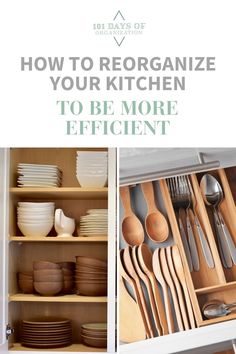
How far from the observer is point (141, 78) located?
8.17ft

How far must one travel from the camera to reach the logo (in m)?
2.49

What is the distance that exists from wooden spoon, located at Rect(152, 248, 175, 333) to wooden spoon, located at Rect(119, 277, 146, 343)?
102mm

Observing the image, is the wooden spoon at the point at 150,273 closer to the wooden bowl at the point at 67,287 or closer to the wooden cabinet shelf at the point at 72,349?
the wooden cabinet shelf at the point at 72,349

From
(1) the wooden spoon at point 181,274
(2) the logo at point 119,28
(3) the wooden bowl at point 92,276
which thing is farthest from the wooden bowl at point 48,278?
(2) the logo at point 119,28

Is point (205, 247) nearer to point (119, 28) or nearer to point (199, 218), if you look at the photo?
point (199, 218)

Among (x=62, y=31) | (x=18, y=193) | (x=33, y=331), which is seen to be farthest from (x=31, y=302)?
(x=62, y=31)

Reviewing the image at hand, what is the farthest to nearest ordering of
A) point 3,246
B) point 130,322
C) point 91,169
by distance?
1. point 91,169
2. point 3,246
3. point 130,322

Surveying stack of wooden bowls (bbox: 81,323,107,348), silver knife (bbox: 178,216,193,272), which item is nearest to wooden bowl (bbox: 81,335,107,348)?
stack of wooden bowls (bbox: 81,323,107,348)

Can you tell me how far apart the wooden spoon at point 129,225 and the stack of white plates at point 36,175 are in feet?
3.15

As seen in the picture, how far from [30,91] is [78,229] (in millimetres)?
1464

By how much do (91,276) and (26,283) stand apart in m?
0.37

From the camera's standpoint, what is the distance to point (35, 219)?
140 inches

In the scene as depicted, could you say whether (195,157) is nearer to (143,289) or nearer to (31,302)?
(143,289)

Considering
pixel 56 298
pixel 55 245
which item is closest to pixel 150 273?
pixel 56 298
